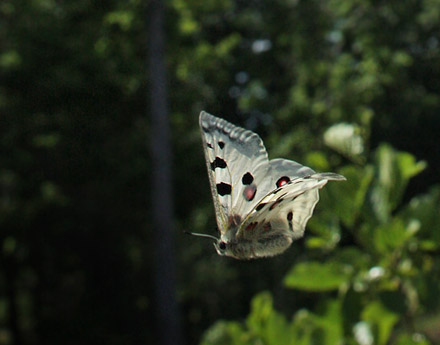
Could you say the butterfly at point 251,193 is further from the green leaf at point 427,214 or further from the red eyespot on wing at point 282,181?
the green leaf at point 427,214

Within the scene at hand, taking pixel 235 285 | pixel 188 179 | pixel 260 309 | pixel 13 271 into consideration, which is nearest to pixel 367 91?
pixel 188 179

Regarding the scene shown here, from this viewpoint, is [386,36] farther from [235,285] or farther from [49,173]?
[49,173]

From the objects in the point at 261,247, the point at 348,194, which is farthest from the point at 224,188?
the point at 348,194

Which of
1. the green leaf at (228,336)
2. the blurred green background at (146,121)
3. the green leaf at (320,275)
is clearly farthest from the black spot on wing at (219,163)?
the blurred green background at (146,121)

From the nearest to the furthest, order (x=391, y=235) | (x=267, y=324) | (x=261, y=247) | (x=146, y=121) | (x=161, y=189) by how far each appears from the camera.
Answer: (x=261, y=247)
(x=391, y=235)
(x=267, y=324)
(x=161, y=189)
(x=146, y=121)

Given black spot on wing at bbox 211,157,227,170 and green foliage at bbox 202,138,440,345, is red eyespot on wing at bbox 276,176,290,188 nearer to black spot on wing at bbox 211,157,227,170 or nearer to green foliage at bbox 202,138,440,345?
black spot on wing at bbox 211,157,227,170

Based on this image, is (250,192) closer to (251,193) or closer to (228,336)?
(251,193)

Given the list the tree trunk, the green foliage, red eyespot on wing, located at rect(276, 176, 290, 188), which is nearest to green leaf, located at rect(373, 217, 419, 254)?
the green foliage
